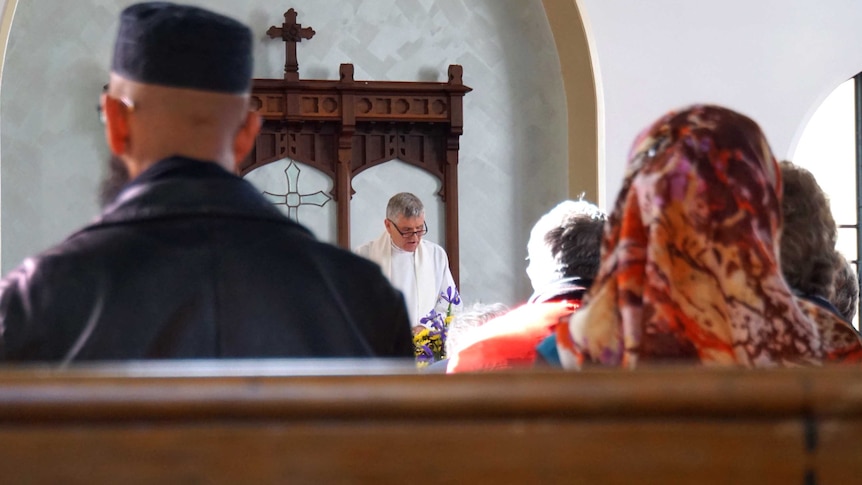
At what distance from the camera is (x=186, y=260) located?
1565 mm

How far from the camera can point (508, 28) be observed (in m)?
8.56


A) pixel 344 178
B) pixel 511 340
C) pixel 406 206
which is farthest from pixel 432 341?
pixel 344 178

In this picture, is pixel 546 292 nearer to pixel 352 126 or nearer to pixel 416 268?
pixel 416 268

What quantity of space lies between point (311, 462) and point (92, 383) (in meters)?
0.17

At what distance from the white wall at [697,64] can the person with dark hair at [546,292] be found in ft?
14.8

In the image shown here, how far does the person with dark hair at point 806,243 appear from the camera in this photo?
7.55ft

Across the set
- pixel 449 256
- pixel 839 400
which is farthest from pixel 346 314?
pixel 449 256

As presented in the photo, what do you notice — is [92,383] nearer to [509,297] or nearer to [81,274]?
[81,274]

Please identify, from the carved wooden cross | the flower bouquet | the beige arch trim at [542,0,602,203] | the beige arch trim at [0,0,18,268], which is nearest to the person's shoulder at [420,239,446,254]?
the beige arch trim at [542,0,602,203]

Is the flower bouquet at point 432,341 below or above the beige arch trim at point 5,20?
below

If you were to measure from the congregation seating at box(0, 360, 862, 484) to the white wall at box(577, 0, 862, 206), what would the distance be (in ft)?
21.5

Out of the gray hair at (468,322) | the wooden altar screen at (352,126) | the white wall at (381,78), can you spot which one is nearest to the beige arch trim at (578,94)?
the white wall at (381,78)

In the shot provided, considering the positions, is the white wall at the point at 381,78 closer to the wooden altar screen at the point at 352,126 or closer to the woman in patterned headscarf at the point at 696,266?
the wooden altar screen at the point at 352,126

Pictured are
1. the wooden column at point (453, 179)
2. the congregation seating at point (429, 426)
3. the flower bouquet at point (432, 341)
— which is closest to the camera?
the congregation seating at point (429, 426)
